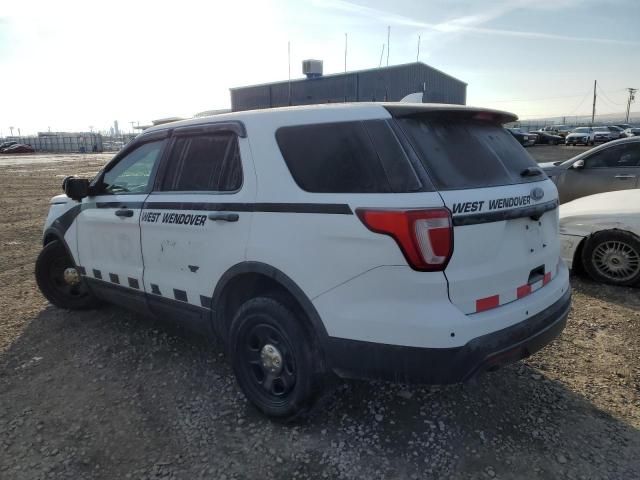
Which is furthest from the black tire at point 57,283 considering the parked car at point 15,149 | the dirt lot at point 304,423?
the parked car at point 15,149

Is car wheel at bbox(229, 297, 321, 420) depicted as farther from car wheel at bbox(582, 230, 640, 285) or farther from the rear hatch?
car wheel at bbox(582, 230, 640, 285)

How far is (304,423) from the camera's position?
2.82 m

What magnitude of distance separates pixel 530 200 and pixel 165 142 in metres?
2.47

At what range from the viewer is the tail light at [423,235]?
2152 mm

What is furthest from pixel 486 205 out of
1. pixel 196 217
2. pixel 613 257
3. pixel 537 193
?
pixel 613 257

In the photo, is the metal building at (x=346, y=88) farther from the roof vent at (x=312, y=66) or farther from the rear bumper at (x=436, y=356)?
the rear bumper at (x=436, y=356)

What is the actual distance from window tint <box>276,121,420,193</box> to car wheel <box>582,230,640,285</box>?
3.63 metres

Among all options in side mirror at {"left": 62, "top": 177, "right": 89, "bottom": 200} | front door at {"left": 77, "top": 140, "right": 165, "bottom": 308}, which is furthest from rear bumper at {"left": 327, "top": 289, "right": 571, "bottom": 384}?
side mirror at {"left": 62, "top": 177, "right": 89, "bottom": 200}

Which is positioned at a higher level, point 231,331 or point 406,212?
point 406,212

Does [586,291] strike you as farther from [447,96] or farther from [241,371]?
[447,96]

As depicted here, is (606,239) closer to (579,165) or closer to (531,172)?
(531,172)

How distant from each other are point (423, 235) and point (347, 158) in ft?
1.89

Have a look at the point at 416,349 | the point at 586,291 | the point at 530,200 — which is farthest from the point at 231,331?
the point at 586,291

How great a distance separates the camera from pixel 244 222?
2760 mm
